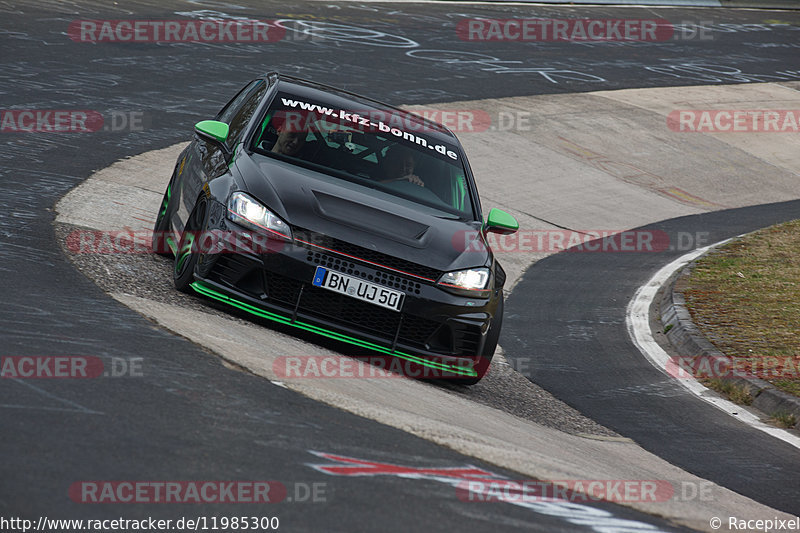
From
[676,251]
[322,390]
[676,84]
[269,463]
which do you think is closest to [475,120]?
[676,251]

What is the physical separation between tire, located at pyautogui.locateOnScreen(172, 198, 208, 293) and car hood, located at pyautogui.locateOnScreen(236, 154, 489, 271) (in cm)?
42

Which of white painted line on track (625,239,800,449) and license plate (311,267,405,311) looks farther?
white painted line on track (625,239,800,449)

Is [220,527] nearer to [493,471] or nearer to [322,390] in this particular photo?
[493,471]

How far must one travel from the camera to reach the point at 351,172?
7043 millimetres

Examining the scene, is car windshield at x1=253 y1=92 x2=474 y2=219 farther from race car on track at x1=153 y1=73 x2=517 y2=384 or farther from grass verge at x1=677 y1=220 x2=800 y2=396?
grass verge at x1=677 y1=220 x2=800 y2=396

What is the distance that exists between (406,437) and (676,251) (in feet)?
32.4

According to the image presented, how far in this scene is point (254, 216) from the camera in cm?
622

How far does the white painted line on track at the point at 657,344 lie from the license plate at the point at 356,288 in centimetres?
312

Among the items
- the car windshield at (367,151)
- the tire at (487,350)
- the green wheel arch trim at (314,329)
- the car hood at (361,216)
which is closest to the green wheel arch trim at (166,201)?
the car windshield at (367,151)

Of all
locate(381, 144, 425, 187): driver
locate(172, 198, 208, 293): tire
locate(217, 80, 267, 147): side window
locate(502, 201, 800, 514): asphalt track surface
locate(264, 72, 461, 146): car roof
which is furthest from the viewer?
locate(264, 72, 461, 146): car roof

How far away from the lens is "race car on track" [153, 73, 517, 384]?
Result: 240 inches

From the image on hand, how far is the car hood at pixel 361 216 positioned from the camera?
20.2 ft

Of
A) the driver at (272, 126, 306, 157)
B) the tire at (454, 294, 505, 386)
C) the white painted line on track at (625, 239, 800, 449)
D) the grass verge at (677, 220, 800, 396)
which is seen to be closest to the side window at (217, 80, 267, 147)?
the driver at (272, 126, 306, 157)

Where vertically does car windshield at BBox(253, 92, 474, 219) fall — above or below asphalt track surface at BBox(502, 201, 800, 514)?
above
